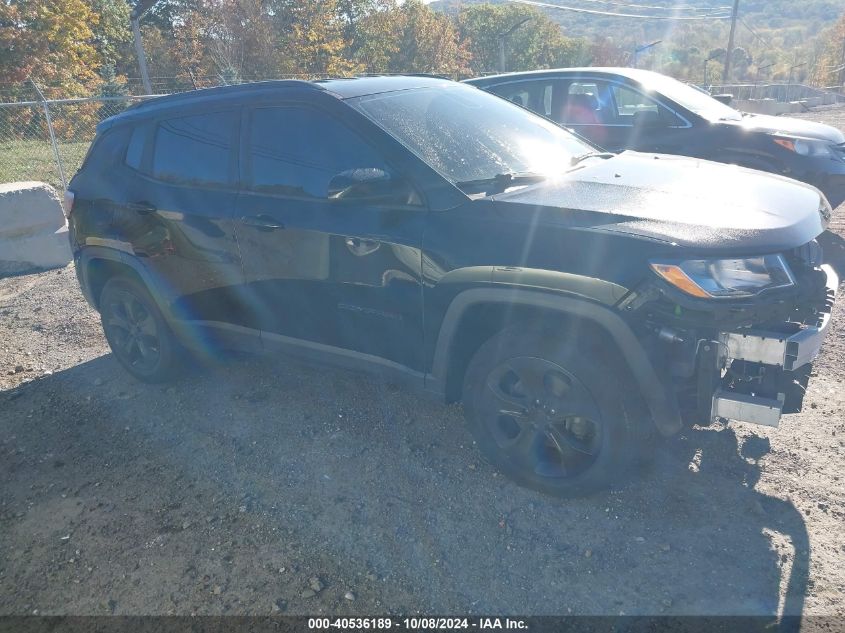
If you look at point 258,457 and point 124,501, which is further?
point 258,457

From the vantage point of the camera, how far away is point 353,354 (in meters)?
3.54

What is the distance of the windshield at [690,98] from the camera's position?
683cm

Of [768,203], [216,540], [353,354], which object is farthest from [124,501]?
[768,203]

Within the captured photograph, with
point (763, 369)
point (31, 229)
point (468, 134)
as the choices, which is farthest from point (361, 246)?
point (31, 229)

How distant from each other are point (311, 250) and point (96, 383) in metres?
2.31

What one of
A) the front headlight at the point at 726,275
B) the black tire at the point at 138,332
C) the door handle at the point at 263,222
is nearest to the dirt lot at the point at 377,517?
the black tire at the point at 138,332

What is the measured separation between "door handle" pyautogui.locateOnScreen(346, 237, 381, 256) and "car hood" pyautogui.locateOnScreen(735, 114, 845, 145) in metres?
5.00

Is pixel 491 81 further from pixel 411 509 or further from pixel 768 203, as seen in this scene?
pixel 411 509

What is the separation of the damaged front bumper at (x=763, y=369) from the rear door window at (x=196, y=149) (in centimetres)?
278

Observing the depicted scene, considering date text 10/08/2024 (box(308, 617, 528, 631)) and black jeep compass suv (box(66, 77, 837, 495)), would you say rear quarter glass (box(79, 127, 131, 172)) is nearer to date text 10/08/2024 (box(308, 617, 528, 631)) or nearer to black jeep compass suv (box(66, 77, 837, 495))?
black jeep compass suv (box(66, 77, 837, 495))

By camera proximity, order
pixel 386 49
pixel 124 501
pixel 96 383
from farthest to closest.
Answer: pixel 386 49, pixel 96 383, pixel 124 501

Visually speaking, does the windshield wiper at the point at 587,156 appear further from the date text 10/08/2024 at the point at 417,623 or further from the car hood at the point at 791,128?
the car hood at the point at 791,128

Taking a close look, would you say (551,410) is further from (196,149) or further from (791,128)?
(791,128)

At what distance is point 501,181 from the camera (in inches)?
127
